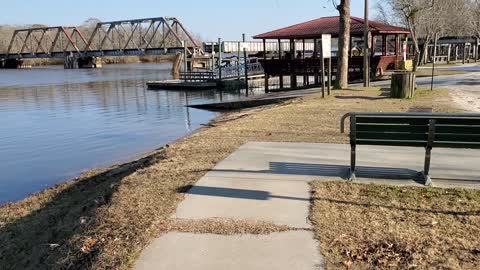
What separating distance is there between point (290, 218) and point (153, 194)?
177cm

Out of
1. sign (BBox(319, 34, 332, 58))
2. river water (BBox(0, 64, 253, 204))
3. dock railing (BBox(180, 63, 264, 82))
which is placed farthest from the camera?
dock railing (BBox(180, 63, 264, 82))

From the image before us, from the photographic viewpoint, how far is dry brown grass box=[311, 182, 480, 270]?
393 centimetres

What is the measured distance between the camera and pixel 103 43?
12388 cm

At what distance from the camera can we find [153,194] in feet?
19.1

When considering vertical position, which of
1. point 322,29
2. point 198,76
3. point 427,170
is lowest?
point 198,76

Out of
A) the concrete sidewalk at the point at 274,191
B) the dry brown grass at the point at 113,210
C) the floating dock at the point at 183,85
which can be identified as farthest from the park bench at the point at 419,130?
the floating dock at the point at 183,85

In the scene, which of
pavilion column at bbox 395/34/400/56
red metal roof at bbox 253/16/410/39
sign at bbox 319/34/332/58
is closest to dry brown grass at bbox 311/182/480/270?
sign at bbox 319/34/332/58

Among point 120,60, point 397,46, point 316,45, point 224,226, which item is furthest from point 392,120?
point 120,60

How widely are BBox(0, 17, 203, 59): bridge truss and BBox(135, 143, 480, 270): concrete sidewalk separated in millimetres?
90117

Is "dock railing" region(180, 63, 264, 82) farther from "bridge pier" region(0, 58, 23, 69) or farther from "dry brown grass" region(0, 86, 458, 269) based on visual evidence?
"bridge pier" region(0, 58, 23, 69)

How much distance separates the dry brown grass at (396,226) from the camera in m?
3.93

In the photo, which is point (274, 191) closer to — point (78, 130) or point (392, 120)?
point (392, 120)

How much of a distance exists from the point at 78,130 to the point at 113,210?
674 inches

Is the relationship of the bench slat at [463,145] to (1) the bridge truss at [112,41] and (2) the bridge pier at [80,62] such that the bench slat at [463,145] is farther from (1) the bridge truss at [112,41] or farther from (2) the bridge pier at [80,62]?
(2) the bridge pier at [80,62]
